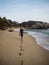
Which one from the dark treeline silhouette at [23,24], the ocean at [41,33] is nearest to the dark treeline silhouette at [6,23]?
the dark treeline silhouette at [23,24]

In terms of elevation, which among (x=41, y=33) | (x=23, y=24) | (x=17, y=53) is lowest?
(x=17, y=53)

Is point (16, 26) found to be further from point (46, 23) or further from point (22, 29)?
point (46, 23)

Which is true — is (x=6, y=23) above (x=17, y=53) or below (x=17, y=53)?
above

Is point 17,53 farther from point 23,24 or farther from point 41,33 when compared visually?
point 41,33

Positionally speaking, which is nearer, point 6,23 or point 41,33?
point 6,23

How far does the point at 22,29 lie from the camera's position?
7.18ft

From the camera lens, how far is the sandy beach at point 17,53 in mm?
2061

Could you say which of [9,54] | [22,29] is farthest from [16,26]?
[9,54]

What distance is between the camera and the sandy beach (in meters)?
2.06

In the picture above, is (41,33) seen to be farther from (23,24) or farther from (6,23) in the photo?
(6,23)

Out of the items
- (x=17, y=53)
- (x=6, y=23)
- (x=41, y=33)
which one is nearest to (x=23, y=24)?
(x=6, y=23)

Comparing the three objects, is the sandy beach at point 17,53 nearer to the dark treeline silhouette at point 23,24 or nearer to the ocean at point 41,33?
the dark treeline silhouette at point 23,24

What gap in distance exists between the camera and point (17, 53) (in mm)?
2121

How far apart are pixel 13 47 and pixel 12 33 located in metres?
0.21
